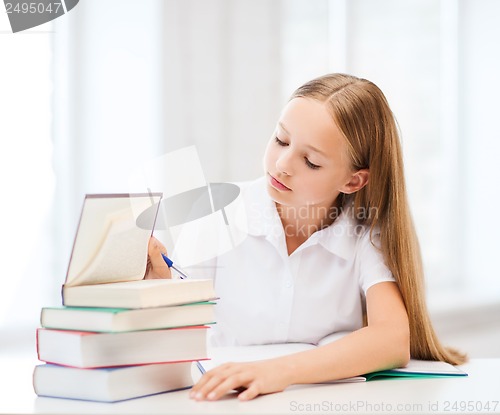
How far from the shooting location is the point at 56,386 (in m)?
0.97

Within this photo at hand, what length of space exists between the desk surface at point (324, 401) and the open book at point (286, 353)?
0.09ft

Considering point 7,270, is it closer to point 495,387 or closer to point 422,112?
point 495,387

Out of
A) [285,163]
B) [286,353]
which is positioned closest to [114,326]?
[286,353]

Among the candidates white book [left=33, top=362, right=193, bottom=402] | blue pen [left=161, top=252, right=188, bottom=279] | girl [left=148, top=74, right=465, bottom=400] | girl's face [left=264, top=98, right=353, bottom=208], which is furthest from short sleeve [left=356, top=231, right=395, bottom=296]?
white book [left=33, top=362, right=193, bottom=402]

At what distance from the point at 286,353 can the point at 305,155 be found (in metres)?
0.36

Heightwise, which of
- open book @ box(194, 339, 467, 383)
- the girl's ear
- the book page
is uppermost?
the girl's ear

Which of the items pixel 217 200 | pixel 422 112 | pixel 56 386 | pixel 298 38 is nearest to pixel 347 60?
pixel 298 38

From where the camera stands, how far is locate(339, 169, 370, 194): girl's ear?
1.45 m

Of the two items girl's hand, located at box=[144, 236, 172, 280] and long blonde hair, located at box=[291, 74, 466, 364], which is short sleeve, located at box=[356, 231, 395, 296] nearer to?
long blonde hair, located at box=[291, 74, 466, 364]

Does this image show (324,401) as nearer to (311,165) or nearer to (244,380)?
(244,380)

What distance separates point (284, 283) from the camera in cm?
152

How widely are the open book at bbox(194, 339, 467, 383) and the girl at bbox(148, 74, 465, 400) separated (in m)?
0.02

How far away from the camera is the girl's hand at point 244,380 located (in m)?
0.96

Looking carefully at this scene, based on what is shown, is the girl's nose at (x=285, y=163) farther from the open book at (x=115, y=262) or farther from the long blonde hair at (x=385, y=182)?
the open book at (x=115, y=262)
